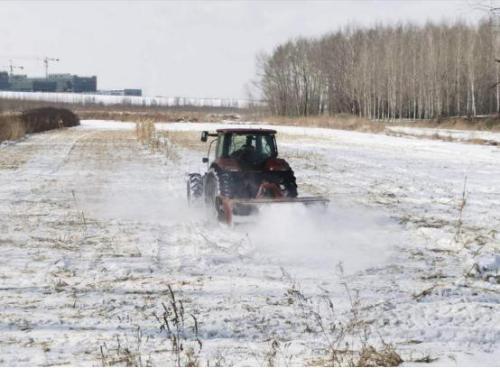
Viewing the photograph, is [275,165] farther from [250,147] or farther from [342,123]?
[342,123]

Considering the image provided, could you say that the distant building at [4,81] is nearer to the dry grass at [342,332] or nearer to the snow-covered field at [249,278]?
the snow-covered field at [249,278]

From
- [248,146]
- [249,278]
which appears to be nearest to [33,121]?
[248,146]

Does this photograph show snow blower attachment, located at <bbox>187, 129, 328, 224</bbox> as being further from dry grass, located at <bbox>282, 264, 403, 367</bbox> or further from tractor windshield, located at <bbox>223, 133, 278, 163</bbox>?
dry grass, located at <bbox>282, 264, 403, 367</bbox>

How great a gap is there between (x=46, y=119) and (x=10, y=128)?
13686mm

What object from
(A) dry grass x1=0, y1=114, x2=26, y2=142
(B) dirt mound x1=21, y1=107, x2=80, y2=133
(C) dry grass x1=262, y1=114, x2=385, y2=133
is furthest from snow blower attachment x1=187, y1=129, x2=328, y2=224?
(C) dry grass x1=262, y1=114, x2=385, y2=133

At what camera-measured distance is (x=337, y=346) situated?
4285mm

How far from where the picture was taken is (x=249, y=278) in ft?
20.0

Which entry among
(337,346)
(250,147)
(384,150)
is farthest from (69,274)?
(384,150)

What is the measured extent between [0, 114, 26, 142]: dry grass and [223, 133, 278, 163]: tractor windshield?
20641 mm

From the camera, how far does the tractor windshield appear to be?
9289 mm

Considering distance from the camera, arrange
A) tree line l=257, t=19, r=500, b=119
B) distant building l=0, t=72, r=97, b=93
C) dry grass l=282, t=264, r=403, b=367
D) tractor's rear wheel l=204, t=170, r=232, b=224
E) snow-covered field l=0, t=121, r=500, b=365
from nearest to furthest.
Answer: dry grass l=282, t=264, r=403, b=367 < snow-covered field l=0, t=121, r=500, b=365 < tractor's rear wheel l=204, t=170, r=232, b=224 < tree line l=257, t=19, r=500, b=119 < distant building l=0, t=72, r=97, b=93

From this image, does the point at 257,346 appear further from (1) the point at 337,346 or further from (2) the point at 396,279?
(2) the point at 396,279

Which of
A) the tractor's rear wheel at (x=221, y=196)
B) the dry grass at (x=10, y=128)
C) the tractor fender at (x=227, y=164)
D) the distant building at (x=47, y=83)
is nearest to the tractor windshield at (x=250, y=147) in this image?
the tractor fender at (x=227, y=164)

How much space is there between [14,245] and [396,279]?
16.3 ft
